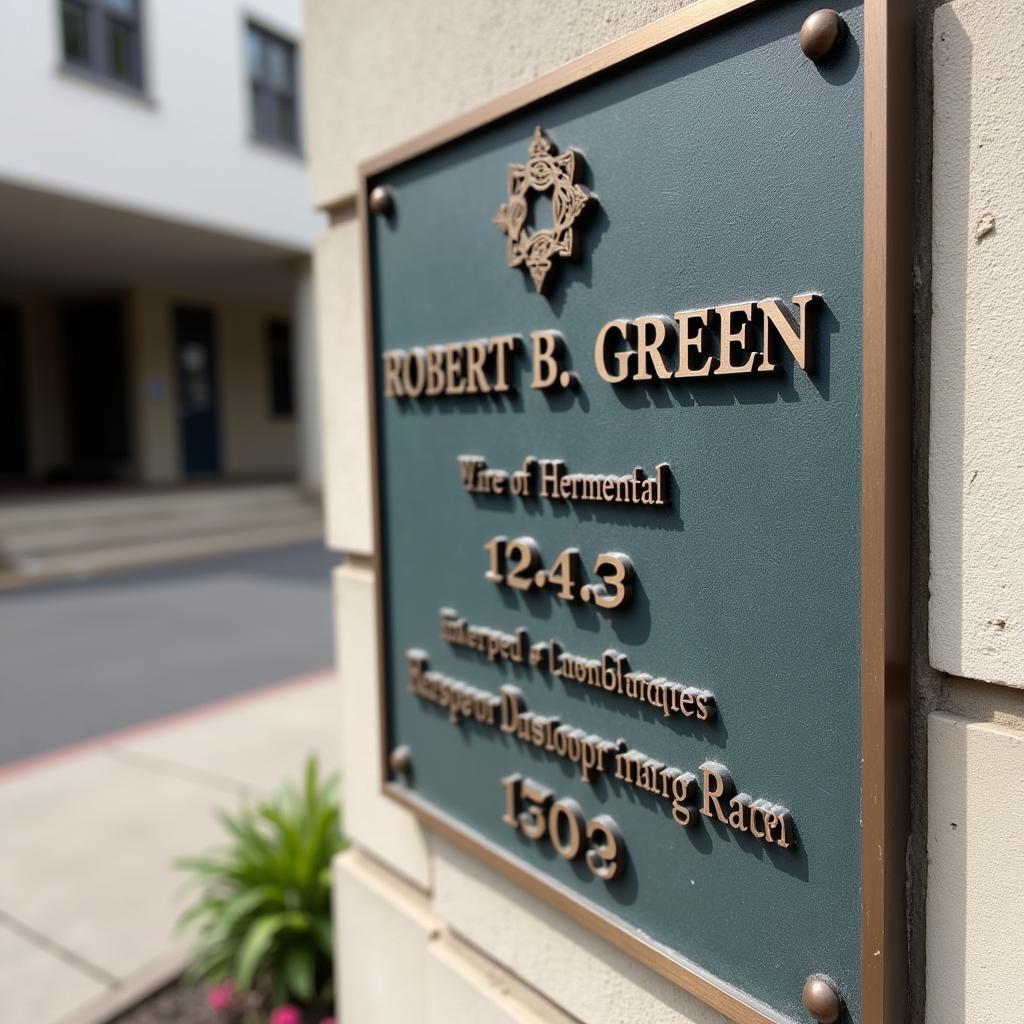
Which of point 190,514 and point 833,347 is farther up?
point 833,347

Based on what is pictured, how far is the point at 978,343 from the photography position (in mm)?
893

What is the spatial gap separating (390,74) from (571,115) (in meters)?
0.64

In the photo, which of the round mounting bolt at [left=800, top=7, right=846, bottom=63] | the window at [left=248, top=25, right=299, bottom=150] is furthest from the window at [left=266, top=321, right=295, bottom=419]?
the round mounting bolt at [left=800, top=7, right=846, bottom=63]

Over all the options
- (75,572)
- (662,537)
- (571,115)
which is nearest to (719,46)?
(571,115)

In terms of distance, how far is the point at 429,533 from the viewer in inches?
63.4

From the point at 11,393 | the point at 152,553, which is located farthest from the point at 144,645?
the point at 11,393

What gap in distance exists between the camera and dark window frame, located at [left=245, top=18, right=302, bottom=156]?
547 inches

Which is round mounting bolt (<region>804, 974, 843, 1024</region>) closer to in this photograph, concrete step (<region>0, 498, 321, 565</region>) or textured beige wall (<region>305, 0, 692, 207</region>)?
textured beige wall (<region>305, 0, 692, 207</region>)

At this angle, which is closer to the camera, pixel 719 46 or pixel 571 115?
pixel 719 46

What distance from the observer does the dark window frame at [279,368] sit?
19.7 meters

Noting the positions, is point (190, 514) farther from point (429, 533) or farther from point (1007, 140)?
point (1007, 140)

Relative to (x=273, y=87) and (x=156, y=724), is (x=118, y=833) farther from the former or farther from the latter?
(x=273, y=87)

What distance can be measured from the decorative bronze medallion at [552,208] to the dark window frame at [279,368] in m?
19.2

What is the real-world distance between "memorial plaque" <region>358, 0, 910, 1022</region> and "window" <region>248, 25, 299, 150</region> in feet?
46.4
